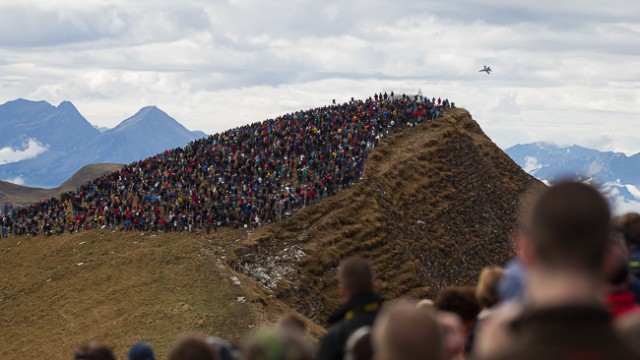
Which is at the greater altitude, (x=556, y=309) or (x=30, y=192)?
(x=556, y=309)

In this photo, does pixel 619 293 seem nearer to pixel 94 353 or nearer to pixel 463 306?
pixel 463 306

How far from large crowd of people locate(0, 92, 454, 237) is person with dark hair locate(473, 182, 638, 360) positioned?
48526 mm

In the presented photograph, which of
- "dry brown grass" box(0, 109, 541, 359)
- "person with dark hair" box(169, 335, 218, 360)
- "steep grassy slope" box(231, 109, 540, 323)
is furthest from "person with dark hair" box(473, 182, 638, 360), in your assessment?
"steep grassy slope" box(231, 109, 540, 323)

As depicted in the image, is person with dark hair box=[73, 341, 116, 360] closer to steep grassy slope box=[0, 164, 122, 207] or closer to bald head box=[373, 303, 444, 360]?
bald head box=[373, 303, 444, 360]

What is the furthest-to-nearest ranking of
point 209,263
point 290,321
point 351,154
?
1. point 351,154
2. point 209,263
3. point 290,321

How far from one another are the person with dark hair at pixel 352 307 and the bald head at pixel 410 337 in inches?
141

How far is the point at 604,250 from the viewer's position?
4.39 m

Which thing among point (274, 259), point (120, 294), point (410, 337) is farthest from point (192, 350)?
point (274, 259)

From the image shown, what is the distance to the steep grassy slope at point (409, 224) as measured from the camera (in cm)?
5094

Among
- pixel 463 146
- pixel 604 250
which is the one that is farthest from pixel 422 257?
pixel 604 250

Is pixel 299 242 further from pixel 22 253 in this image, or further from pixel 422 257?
pixel 22 253

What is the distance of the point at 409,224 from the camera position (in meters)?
61.1

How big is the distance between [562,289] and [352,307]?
4874 millimetres

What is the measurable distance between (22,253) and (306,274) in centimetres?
1958
